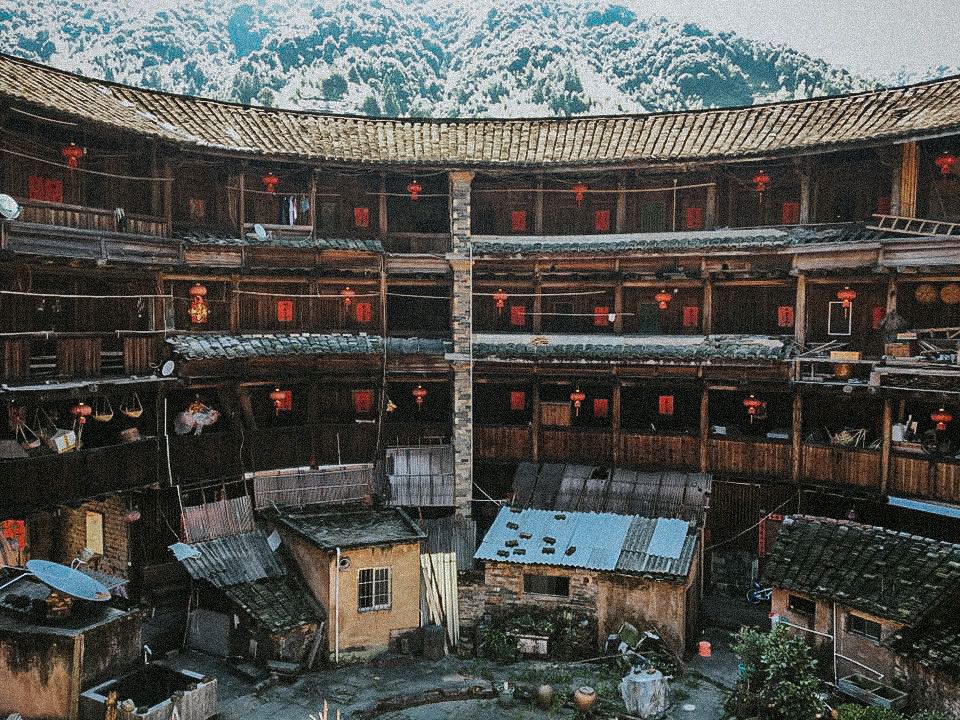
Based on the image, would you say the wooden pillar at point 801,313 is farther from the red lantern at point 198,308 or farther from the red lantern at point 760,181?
the red lantern at point 198,308

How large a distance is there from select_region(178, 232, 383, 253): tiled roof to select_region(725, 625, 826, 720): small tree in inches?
692

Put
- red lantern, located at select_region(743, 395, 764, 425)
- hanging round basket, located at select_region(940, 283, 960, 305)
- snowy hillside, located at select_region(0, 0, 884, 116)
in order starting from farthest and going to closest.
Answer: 1. snowy hillside, located at select_region(0, 0, 884, 116)
2. red lantern, located at select_region(743, 395, 764, 425)
3. hanging round basket, located at select_region(940, 283, 960, 305)

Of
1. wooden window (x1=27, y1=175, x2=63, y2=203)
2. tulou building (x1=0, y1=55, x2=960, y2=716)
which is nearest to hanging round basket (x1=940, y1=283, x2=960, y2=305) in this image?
tulou building (x1=0, y1=55, x2=960, y2=716)

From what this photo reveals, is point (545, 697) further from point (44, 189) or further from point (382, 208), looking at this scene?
point (44, 189)

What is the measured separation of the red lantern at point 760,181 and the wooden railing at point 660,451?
912 centimetres

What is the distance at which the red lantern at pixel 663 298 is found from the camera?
88.9ft

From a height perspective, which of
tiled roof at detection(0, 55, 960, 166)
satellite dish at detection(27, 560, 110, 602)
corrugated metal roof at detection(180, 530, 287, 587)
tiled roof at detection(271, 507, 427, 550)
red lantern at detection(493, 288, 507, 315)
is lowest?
corrugated metal roof at detection(180, 530, 287, 587)

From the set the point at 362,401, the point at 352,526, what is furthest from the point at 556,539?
the point at 362,401

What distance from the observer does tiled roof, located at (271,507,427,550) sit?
74.0 feet

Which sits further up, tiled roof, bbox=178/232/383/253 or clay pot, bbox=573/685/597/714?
tiled roof, bbox=178/232/383/253

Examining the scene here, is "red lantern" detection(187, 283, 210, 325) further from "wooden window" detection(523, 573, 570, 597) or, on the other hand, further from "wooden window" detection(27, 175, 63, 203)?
"wooden window" detection(523, 573, 570, 597)

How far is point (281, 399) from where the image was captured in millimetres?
27109

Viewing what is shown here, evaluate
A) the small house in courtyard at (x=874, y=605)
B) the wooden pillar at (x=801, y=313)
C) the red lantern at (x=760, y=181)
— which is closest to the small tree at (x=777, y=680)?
the small house in courtyard at (x=874, y=605)

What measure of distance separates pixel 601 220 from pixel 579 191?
5.02 feet
